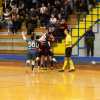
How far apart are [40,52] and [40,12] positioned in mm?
4633

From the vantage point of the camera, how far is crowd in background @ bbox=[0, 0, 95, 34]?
24.5 m

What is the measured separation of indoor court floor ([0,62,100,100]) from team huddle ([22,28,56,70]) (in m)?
Answer: 0.39

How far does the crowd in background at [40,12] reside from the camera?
24516mm

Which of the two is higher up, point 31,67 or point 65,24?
point 65,24

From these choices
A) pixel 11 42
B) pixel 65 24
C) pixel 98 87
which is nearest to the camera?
pixel 98 87

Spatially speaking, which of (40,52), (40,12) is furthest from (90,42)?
(40,12)

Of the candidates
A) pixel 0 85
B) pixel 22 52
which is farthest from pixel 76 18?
pixel 0 85

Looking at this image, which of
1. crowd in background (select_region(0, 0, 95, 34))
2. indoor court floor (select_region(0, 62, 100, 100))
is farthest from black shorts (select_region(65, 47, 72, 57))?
crowd in background (select_region(0, 0, 95, 34))

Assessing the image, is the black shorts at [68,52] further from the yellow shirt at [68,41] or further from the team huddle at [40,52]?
the team huddle at [40,52]

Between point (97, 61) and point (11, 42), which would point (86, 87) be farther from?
point (11, 42)

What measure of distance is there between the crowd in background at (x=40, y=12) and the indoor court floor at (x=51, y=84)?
140 inches

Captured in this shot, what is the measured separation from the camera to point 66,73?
2027 cm

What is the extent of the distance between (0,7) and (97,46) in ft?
26.9

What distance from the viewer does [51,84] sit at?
15.9 metres
